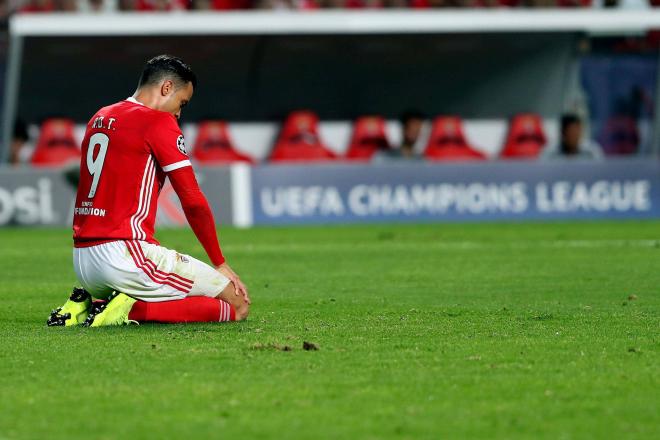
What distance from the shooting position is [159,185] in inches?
320

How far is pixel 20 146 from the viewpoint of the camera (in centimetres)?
2475

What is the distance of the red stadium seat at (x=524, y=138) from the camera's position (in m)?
25.8

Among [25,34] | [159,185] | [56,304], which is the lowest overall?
[56,304]

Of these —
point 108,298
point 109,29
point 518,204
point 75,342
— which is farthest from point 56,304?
point 109,29

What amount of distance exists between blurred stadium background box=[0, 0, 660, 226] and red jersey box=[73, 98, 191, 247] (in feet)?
44.2

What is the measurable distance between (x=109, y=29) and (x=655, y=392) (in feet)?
62.8

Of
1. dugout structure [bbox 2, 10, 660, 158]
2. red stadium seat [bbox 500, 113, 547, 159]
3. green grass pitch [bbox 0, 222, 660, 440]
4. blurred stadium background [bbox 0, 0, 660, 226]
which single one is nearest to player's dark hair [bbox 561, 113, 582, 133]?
blurred stadium background [bbox 0, 0, 660, 226]

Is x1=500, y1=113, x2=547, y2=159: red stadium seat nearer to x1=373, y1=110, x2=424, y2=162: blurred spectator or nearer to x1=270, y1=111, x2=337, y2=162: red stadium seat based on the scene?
x1=373, y1=110, x2=424, y2=162: blurred spectator

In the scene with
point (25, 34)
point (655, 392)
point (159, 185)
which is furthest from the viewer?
point (25, 34)

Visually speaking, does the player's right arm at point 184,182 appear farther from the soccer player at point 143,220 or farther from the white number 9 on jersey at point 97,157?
the white number 9 on jersey at point 97,157

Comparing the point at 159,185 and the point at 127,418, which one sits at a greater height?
the point at 159,185

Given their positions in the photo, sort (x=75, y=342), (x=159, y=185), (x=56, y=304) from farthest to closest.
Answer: (x=56, y=304) → (x=159, y=185) → (x=75, y=342)

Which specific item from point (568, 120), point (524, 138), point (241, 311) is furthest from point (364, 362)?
point (524, 138)

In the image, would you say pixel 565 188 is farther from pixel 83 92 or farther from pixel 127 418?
pixel 127 418
